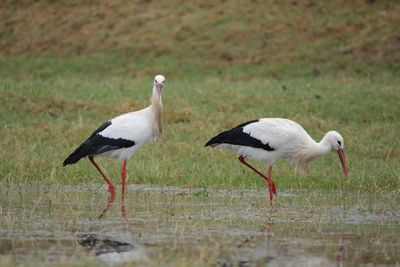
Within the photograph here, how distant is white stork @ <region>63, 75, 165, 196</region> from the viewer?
1007 cm

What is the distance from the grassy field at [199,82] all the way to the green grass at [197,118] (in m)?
0.02

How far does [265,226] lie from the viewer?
7941 millimetres

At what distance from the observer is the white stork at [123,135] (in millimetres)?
10070

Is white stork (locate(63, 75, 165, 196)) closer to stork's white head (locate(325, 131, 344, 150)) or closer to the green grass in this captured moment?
the green grass

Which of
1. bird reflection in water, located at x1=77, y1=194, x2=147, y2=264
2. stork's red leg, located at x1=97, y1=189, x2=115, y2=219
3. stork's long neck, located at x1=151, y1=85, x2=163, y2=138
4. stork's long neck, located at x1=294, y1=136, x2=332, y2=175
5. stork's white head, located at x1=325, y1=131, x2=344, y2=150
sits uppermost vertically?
stork's long neck, located at x1=151, y1=85, x2=163, y2=138

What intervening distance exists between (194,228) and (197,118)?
22.5ft

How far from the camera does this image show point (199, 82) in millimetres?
19328

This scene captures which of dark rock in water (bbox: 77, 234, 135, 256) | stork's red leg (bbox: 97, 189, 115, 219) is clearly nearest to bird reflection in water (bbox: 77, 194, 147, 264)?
dark rock in water (bbox: 77, 234, 135, 256)

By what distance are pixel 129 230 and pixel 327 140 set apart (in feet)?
11.7

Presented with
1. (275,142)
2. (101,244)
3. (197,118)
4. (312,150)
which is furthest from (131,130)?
(197,118)

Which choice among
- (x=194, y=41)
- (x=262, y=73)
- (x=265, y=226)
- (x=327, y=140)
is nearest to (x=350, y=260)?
(x=265, y=226)

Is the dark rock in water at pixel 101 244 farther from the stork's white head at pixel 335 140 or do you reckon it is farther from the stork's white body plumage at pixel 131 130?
the stork's white head at pixel 335 140

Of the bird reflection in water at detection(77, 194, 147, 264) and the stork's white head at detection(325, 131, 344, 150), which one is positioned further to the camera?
the stork's white head at detection(325, 131, 344, 150)

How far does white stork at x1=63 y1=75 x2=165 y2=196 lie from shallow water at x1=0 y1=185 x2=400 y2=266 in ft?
1.33
